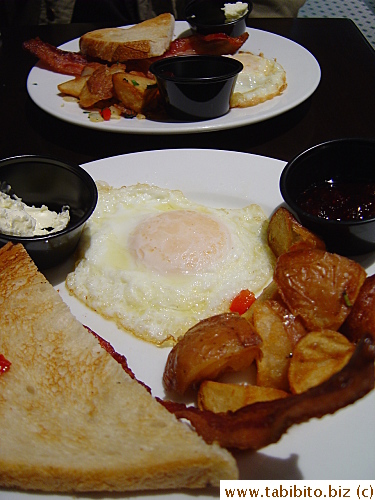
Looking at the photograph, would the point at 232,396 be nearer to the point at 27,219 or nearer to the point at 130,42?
the point at 27,219

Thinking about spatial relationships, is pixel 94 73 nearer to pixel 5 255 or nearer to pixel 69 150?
pixel 69 150

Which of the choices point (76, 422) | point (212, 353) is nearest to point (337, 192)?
point (212, 353)

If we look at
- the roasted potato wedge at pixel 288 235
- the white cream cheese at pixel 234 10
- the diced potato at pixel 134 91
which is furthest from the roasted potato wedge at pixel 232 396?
the white cream cheese at pixel 234 10

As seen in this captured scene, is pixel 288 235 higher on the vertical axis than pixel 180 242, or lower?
higher

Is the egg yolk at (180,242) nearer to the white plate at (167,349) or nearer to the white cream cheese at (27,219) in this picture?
the white plate at (167,349)

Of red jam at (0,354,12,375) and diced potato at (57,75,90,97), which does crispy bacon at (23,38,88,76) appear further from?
red jam at (0,354,12,375)

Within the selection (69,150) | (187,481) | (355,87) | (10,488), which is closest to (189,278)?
(187,481)
